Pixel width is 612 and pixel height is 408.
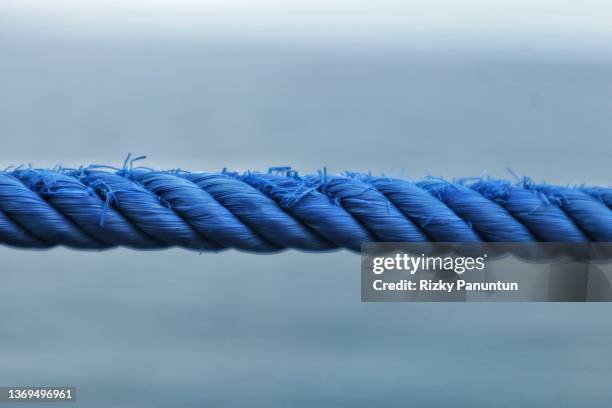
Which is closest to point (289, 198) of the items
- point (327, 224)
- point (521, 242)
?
point (327, 224)

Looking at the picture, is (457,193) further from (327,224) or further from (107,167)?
(107,167)

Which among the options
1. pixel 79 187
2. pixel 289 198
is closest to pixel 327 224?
pixel 289 198

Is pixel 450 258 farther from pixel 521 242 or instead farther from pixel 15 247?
pixel 15 247

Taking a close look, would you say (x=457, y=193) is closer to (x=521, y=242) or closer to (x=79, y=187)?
(x=521, y=242)

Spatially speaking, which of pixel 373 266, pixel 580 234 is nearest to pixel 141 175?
pixel 373 266
